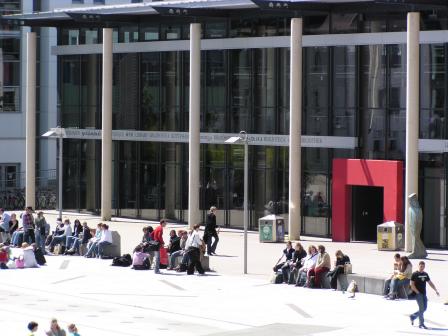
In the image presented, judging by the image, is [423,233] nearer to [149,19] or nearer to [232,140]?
[232,140]

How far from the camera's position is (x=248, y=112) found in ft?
173

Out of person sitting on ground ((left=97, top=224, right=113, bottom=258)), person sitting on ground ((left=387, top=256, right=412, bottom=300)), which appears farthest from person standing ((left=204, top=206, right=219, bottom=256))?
person sitting on ground ((left=387, top=256, right=412, bottom=300))

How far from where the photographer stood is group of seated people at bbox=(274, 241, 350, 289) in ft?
118

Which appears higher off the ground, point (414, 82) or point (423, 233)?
point (414, 82)

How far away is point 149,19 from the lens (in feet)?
186

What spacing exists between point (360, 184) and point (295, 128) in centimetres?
325

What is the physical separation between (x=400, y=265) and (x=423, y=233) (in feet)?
42.7

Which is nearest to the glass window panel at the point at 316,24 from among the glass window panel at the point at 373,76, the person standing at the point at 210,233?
the glass window panel at the point at 373,76

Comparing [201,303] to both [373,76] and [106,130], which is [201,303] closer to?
[373,76]

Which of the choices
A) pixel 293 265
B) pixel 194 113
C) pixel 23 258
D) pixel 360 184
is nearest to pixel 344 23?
pixel 360 184

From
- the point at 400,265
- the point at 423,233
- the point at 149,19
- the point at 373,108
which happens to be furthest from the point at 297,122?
the point at 400,265

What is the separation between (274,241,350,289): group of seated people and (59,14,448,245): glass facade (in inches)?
403

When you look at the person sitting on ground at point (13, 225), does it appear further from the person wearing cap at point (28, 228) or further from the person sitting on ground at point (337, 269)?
the person sitting on ground at point (337, 269)

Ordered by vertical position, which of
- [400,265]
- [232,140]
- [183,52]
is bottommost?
[400,265]
